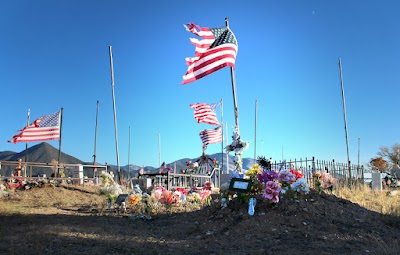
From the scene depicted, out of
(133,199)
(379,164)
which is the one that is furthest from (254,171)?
(379,164)

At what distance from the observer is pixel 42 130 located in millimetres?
18641

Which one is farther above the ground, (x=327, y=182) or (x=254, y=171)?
(x=254, y=171)

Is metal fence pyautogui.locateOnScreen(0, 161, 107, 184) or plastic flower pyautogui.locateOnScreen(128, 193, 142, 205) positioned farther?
metal fence pyautogui.locateOnScreen(0, 161, 107, 184)

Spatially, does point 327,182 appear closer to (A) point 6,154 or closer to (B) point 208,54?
(B) point 208,54

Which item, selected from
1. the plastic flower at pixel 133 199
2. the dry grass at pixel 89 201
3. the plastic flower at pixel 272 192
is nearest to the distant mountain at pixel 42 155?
the dry grass at pixel 89 201

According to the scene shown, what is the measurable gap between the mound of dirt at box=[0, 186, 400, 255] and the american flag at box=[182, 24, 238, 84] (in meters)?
3.87

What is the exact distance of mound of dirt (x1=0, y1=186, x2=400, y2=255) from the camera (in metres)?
5.07

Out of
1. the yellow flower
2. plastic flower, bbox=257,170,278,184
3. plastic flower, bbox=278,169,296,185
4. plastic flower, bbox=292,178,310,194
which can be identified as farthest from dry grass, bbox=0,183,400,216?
plastic flower, bbox=292,178,310,194

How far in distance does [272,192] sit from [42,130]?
14975 mm

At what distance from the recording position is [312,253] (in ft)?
15.9

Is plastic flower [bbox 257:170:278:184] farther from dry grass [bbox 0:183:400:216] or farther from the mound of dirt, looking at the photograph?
dry grass [bbox 0:183:400:216]

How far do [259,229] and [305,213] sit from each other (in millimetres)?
1161

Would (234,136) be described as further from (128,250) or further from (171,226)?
(128,250)

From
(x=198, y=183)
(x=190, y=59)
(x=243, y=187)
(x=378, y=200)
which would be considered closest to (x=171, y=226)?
(x=243, y=187)
